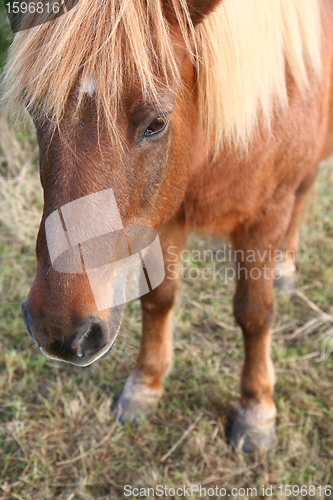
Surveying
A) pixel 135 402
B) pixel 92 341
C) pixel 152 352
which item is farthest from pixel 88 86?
pixel 135 402

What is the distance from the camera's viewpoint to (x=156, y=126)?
1.06m

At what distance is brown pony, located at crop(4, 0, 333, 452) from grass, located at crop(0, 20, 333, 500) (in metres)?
0.44

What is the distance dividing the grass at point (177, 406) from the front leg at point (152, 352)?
0.07 m

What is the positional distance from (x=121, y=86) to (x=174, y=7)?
256 mm

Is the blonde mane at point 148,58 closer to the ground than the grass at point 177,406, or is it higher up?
higher up

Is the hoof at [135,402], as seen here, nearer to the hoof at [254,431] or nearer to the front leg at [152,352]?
the front leg at [152,352]

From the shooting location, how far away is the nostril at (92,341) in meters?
1.07

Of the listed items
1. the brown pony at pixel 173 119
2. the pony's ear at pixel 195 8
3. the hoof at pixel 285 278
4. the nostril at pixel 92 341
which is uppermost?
the pony's ear at pixel 195 8

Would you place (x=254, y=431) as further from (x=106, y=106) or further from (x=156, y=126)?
(x=106, y=106)

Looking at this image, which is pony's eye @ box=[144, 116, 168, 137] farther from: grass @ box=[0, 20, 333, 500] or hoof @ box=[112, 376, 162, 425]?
hoof @ box=[112, 376, 162, 425]

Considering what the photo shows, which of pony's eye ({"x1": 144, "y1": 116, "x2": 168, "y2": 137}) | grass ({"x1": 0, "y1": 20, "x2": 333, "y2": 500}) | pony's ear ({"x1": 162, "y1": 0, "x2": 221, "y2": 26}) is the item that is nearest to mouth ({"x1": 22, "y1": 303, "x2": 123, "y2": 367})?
grass ({"x1": 0, "y1": 20, "x2": 333, "y2": 500})

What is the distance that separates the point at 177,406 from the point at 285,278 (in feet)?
3.68

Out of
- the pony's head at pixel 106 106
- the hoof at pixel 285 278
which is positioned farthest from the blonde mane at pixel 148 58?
the hoof at pixel 285 278

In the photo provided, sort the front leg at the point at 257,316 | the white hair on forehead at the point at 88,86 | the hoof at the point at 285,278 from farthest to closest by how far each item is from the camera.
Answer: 1. the hoof at the point at 285,278
2. the front leg at the point at 257,316
3. the white hair on forehead at the point at 88,86
